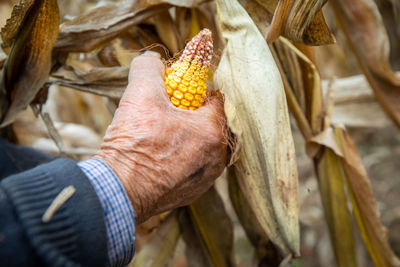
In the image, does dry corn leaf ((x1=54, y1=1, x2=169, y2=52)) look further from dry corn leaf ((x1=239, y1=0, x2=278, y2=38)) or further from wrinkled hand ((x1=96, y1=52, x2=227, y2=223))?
wrinkled hand ((x1=96, y1=52, x2=227, y2=223))

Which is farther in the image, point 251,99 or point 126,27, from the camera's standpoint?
point 126,27

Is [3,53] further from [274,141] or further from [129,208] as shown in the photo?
[274,141]

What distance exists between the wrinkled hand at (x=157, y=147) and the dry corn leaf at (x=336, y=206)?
539 mm

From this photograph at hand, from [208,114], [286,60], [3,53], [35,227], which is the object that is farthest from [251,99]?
[3,53]

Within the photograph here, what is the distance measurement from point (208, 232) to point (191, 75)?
60 centimetres

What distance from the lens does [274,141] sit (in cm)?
68

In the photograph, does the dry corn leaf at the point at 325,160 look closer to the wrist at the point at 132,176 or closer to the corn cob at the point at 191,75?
the corn cob at the point at 191,75

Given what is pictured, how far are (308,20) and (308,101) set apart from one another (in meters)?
0.36

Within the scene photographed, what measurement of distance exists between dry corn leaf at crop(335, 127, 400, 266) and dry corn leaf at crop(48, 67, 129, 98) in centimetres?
77

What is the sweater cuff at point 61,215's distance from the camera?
18.9 inches

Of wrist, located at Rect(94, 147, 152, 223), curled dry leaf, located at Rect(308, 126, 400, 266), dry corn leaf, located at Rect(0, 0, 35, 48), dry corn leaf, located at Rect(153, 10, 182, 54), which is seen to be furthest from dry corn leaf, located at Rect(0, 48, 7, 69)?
curled dry leaf, located at Rect(308, 126, 400, 266)

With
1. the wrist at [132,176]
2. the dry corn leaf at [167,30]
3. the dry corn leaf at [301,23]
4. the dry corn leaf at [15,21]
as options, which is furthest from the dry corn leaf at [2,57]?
the dry corn leaf at [301,23]

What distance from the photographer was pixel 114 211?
1.94ft

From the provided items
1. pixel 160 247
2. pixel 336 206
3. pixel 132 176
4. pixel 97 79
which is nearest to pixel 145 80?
pixel 132 176
